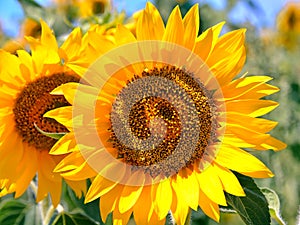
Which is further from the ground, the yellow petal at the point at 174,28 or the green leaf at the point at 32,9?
the green leaf at the point at 32,9

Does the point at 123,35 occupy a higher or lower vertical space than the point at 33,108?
higher

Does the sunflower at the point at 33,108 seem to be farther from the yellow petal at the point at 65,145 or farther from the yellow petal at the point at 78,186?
the yellow petal at the point at 65,145

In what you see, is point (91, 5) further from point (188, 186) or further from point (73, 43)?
point (188, 186)

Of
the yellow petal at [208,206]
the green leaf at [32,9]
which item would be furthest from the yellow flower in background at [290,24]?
the yellow petal at [208,206]

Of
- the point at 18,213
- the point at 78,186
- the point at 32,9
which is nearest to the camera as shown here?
the point at 78,186

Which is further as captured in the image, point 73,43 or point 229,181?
point 73,43

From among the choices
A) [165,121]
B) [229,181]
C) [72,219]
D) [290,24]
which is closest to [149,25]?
[165,121]

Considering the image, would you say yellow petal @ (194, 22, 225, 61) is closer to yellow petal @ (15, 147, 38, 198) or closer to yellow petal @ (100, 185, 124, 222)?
yellow petal @ (100, 185, 124, 222)
